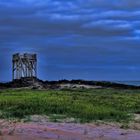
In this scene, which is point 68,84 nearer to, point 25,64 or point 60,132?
point 25,64

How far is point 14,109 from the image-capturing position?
22484 mm

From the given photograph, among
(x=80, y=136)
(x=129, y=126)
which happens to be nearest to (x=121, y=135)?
(x=80, y=136)

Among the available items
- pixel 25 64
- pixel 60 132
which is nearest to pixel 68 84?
pixel 25 64

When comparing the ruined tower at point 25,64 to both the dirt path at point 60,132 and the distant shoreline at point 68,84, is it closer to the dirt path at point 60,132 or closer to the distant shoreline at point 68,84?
the distant shoreline at point 68,84

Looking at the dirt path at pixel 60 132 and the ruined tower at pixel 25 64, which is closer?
the dirt path at pixel 60 132

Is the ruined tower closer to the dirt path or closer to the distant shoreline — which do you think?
the distant shoreline

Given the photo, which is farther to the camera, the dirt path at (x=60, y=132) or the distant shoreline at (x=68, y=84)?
the distant shoreline at (x=68, y=84)

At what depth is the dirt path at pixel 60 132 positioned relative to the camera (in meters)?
14.7

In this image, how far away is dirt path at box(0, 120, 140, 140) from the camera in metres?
14.7

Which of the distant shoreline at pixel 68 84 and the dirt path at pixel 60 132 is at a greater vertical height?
the distant shoreline at pixel 68 84

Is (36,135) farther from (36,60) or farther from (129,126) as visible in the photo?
(36,60)

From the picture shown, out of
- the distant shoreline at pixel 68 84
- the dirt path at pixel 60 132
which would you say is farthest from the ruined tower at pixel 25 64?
the dirt path at pixel 60 132

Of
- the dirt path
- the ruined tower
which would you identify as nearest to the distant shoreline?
the ruined tower

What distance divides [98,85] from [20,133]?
39.9 m
